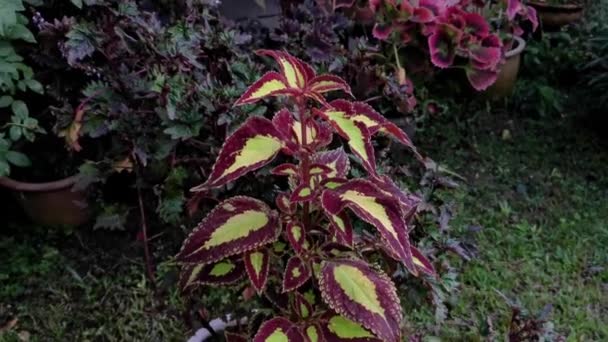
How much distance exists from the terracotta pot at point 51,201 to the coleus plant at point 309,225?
3.92 ft

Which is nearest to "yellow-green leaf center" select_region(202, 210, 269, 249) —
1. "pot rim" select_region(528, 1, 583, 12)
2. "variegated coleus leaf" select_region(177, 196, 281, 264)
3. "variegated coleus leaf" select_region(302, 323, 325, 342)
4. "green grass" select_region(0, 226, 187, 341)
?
"variegated coleus leaf" select_region(177, 196, 281, 264)

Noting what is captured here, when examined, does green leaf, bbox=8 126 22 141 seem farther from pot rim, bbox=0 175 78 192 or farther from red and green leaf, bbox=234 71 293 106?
red and green leaf, bbox=234 71 293 106

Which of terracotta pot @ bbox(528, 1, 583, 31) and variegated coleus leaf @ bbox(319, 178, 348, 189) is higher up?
variegated coleus leaf @ bbox(319, 178, 348, 189)

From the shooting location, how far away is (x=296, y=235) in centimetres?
123

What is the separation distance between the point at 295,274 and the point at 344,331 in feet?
0.45

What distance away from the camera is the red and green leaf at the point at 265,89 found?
1.12 meters

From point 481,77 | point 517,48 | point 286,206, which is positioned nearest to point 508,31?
point 517,48

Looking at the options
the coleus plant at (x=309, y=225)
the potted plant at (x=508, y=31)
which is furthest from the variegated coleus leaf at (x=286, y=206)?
the potted plant at (x=508, y=31)

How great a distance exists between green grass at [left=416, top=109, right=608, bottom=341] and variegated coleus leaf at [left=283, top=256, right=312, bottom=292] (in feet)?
3.00

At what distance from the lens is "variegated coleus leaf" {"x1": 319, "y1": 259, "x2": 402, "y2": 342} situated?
1140 mm

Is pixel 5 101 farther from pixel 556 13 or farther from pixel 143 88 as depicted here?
pixel 556 13

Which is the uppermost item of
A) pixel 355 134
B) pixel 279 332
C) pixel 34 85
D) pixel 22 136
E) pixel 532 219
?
pixel 355 134

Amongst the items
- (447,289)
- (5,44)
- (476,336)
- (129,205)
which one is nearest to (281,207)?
(447,289)

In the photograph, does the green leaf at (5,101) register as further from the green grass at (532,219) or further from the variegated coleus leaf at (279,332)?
the green grass at (532,219)
